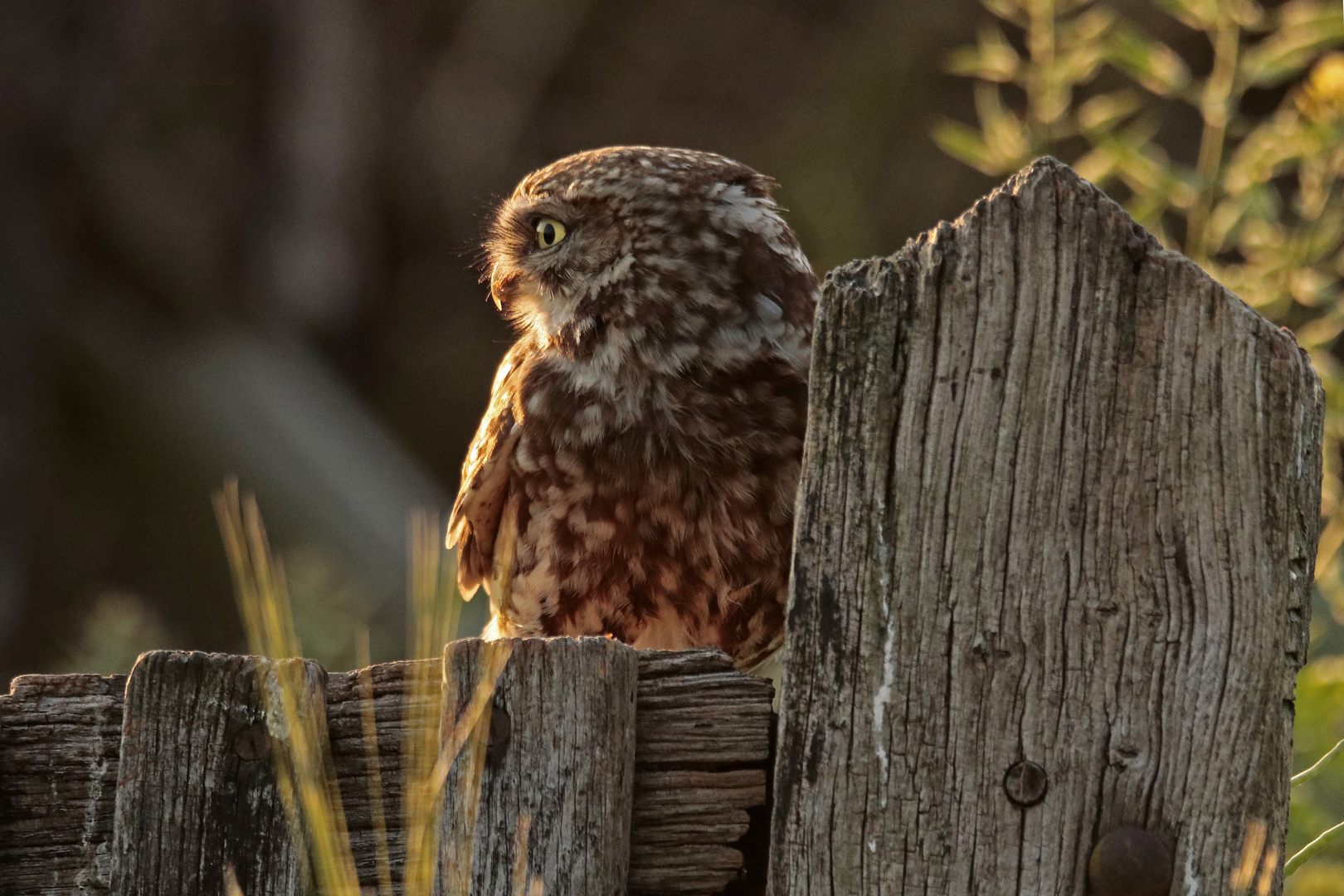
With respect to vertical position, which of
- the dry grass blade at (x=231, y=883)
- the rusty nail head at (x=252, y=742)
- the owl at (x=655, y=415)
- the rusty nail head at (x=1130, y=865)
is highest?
the owl at (x=655, y=415)

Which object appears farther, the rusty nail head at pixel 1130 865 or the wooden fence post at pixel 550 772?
the wooden fence post at pixel 550 772

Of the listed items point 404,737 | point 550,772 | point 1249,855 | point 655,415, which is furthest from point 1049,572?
point 655,415

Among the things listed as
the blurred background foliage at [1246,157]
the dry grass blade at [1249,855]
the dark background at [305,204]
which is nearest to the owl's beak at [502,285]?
the blurred background foliage at [1246,157]

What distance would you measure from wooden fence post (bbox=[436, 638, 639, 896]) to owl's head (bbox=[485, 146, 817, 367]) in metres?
0.85

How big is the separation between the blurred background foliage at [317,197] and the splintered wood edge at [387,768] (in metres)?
5.49

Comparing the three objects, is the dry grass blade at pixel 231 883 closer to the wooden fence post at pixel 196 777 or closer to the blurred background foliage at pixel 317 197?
the wooden fence post at pixel 196 777

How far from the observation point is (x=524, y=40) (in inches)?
349

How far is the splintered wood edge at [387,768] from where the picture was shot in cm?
154

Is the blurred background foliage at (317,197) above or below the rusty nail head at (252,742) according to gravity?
above

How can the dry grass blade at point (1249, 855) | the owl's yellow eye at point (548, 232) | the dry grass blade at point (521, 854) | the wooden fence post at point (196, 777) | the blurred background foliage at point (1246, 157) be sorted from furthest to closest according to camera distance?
the blurred background foliage at point (1246, 157) → the owl's yellow eye at point (548, 232) → the wooden fence post at point (196, 777) → the dry grass blade at point (521, 854) → the dry grass blade at point (1249, 855)

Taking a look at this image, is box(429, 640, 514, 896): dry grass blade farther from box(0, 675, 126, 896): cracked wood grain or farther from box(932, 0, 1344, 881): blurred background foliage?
box(932, 0, 1344, 881): blurred background foliage

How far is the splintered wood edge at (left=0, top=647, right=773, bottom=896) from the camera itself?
154cm

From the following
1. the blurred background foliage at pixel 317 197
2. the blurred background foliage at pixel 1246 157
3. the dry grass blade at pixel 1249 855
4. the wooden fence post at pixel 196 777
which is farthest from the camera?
the blurred background foliage at pixel 317 197

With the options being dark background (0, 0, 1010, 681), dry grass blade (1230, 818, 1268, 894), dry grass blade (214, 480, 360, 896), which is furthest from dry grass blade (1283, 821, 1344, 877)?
Answer: dark background (0, 0, 1010, 681)
